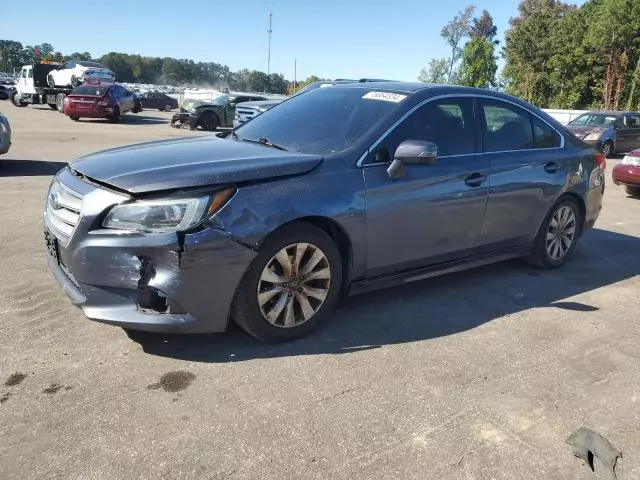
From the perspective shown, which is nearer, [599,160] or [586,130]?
[599,160]

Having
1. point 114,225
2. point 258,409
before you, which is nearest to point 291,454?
point 258,409

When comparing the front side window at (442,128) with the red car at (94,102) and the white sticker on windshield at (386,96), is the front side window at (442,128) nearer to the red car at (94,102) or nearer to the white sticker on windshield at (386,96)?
the white sticker on windshield at (386,96)

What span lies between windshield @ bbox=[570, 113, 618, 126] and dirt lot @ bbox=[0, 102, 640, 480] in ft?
54.9

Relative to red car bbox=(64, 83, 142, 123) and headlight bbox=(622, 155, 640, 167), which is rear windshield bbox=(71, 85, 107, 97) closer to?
red car bbox=(64, 83, 142, 123)

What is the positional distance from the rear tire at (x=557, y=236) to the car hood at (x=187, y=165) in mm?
2740

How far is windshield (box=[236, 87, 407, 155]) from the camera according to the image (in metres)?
4.03

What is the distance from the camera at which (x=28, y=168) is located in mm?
10352

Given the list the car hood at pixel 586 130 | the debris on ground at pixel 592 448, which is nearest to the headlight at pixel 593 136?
the car hood at pixel 586 130

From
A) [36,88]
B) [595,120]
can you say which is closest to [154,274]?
[595,120]

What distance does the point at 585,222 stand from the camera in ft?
19.1

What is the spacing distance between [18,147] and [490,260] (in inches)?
483

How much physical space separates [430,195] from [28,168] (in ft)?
28.9

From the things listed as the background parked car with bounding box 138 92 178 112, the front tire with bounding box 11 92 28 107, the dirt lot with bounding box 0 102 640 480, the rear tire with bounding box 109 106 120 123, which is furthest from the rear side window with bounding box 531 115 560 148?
the background parked car with bounding box 138 92 178 112

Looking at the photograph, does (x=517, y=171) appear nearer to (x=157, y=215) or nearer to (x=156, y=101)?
(x=157, y=215)
